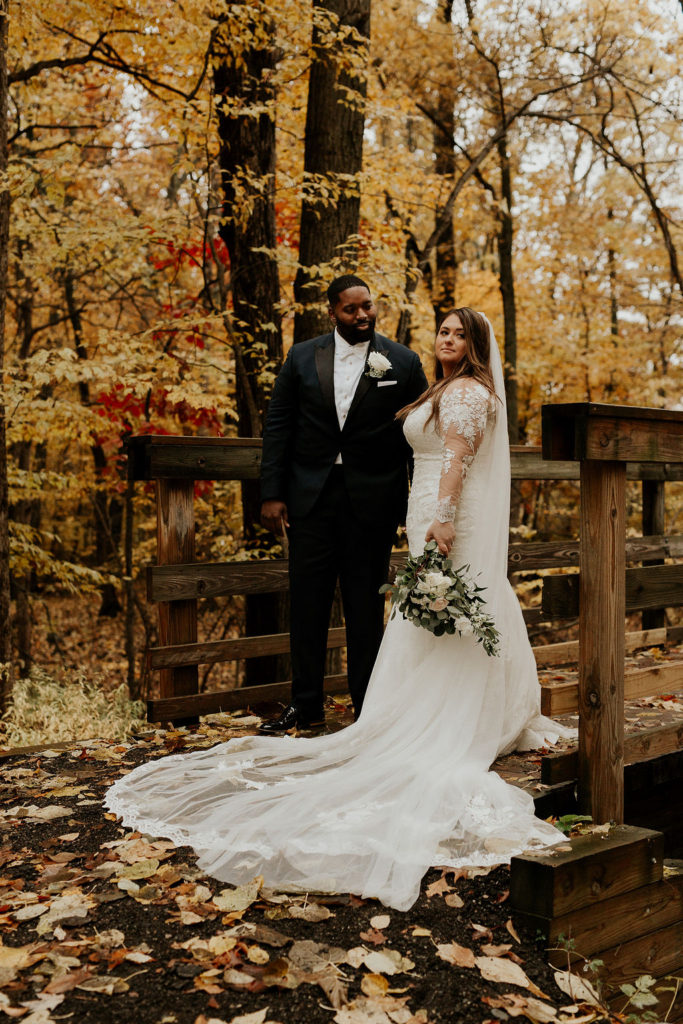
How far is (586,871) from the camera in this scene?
281cm

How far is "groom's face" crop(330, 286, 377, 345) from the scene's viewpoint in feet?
14.6

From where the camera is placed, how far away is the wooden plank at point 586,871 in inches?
105

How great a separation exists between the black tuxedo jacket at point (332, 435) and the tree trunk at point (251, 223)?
5.75 ft

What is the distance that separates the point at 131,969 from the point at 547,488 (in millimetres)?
14523

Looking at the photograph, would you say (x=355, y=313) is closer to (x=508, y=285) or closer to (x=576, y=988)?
(x=576, y=988)

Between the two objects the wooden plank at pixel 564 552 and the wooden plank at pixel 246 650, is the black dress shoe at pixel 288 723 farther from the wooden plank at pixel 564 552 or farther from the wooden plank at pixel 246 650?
the wooden plank at pixel 564 552

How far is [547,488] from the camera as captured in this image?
16172 mm

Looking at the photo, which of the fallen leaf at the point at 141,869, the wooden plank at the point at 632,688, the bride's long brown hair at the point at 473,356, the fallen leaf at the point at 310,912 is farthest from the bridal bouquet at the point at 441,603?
the fallen leaf at the point at 141,869

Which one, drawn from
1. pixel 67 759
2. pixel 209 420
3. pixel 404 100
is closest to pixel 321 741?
pixel 67 759

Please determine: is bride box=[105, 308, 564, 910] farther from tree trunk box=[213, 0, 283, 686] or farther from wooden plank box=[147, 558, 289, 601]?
tree trunk box=[213, 0, 283, 686]

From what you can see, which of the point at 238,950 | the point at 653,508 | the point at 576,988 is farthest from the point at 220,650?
the point at 653,508

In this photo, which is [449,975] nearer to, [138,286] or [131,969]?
[131,969]

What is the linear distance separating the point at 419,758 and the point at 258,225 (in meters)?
4.60

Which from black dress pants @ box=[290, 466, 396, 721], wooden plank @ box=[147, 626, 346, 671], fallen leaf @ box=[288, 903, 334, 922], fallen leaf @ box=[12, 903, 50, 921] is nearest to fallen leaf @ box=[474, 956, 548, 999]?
fallen leaf @ box=[288, 903, 334, 922]
